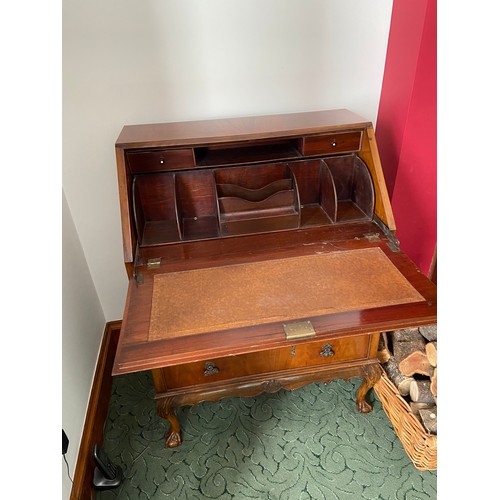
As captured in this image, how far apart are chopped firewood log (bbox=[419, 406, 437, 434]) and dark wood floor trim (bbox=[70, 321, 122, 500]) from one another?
123 cm

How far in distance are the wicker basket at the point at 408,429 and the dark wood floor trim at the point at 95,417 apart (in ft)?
3.90

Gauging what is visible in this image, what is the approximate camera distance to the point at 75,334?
1596 millimetres

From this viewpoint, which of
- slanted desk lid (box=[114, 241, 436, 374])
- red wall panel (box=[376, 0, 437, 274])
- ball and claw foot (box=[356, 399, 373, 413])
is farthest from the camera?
ball and claw foot (box=[356, 399, 373, 413])

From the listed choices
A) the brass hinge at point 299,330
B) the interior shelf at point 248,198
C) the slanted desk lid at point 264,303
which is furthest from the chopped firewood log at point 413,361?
the brass hinge at point 299,330

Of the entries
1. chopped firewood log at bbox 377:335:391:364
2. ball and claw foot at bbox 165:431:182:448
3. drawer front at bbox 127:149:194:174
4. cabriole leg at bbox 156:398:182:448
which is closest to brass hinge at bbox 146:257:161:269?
drawer front at bbox 127:149:194:174

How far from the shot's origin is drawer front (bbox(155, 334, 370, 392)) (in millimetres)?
1358

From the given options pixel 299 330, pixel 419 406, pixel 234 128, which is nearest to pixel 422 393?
pixel 419 406

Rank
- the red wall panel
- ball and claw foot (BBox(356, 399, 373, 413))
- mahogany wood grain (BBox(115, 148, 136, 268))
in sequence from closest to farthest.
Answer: mahogany wood grain (BBox(115, 148, 136, 268)) → the red wall panel → ball and claw foot (BBox(356, 399, 373, 413))

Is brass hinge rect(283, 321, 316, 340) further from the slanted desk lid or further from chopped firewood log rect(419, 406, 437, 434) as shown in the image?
chopped firewood log rect(419, 406, 437, 434)

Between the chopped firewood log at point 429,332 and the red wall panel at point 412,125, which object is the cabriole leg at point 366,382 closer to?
the chopped firewood log at point 429,332

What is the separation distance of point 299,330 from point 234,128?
0.83 metres

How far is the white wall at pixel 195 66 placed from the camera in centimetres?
152
